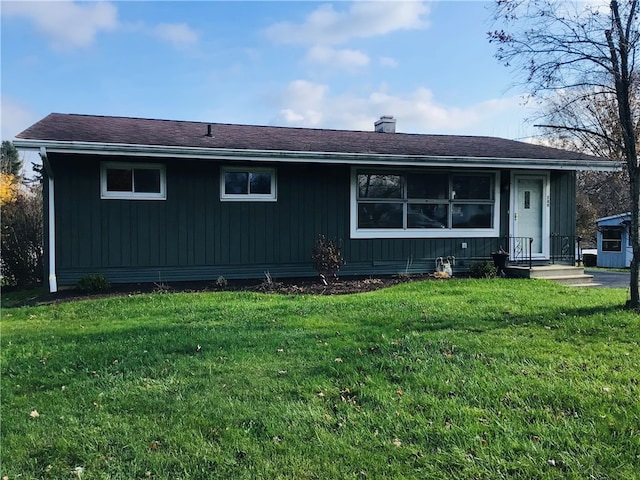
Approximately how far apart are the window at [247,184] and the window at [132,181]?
131cm

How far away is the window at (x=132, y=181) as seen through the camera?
1013 centimetres

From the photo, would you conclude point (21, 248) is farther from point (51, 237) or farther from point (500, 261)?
point (500, 261)

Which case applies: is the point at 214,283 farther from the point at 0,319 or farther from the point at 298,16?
the point at 298,16

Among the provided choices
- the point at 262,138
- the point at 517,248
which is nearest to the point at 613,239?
the point at 517,248

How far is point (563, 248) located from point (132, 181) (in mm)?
10739

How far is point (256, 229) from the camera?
11.0m

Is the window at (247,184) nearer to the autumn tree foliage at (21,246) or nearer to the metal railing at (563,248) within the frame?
the autumn tree foliage at (21,246)

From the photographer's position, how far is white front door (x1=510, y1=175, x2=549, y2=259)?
41.4 ft

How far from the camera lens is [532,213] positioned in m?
12.8

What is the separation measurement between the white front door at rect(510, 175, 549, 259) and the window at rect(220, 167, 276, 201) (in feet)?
20.5

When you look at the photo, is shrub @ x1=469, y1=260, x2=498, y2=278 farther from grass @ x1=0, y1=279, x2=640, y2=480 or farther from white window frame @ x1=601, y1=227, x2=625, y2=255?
white window frame @ x1=601, y1=227, x2=625, y2=255

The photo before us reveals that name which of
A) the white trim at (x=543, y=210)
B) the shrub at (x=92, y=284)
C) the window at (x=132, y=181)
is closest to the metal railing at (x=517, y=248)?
the white trim at (x=543, y=210)

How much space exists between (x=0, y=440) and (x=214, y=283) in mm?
6945

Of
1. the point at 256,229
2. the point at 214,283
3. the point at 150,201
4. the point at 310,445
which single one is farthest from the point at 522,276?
the point at 310,445
